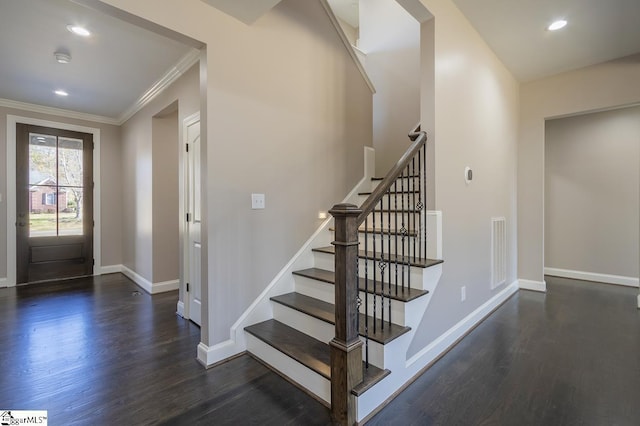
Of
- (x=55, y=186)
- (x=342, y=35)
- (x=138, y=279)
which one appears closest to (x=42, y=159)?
(x=55, y=186)

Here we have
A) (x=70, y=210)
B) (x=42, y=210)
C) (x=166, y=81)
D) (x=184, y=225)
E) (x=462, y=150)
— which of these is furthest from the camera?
(x=70, y=210)

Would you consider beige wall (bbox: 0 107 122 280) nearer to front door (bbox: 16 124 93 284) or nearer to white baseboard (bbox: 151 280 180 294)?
front door (bbox: 16 124 93 284)

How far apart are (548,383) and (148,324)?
340 cm

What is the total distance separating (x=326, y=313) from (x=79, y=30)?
3184 millimetres

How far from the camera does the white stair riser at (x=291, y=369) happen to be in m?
1.82

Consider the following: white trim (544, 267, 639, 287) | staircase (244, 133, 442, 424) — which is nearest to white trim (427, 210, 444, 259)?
staircase (244, 133, 442, 424)

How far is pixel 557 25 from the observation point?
288 cm

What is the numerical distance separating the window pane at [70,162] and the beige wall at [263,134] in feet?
13.5

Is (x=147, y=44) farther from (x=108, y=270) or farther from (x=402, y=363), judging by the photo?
(x=108, y=270)

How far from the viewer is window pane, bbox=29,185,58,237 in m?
4.50

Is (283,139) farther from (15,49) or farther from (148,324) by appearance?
(15,49)

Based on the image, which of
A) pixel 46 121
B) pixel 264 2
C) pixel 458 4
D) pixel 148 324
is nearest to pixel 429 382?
pixel 148 324

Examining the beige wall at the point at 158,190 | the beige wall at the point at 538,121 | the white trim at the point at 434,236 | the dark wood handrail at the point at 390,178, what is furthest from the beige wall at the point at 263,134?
the beige wall at the point at 538,121

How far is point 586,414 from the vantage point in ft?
5.52
